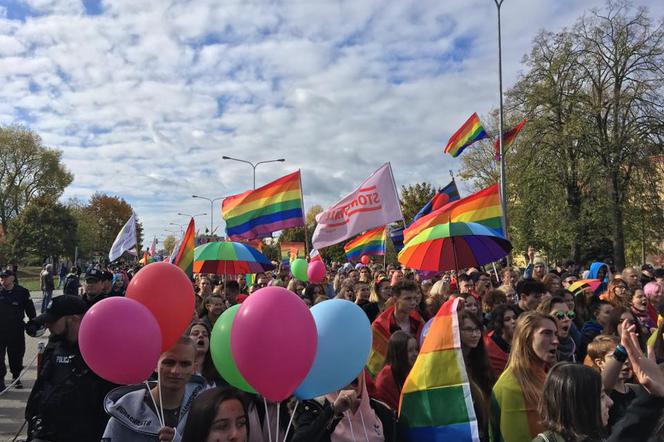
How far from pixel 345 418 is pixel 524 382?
108 centimetres

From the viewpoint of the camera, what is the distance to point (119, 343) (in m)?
2.75

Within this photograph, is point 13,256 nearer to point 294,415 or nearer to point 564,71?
point 564,71

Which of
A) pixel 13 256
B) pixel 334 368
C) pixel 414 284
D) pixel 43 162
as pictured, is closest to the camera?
pixel 334 368

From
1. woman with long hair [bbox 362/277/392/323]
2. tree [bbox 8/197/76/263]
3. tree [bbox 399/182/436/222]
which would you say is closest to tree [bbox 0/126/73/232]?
tree [bbox 8/197/76/263]

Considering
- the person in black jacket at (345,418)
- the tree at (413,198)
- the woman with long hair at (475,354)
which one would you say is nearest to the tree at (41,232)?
the tree at (413,198)

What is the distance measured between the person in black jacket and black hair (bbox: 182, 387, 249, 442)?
0.53 m

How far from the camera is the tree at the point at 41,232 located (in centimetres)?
4859

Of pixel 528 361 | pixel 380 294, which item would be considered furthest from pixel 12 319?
pixel 528 361

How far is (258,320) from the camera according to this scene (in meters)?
2.58

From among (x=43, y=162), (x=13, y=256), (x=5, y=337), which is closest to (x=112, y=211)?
(x=43, y=162)

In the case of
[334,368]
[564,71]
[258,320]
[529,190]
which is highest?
[564,71]

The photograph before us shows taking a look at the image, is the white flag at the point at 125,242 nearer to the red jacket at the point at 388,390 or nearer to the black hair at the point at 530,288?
the black hair at the point at 530,288

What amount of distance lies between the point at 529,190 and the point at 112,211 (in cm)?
7967

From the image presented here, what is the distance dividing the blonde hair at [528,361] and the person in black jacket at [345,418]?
80 centimetres
